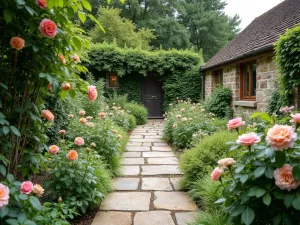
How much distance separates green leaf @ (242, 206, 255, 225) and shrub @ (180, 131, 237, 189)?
1.88 meters

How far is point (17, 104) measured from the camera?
1827mm

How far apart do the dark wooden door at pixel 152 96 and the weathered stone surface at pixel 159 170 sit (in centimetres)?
881

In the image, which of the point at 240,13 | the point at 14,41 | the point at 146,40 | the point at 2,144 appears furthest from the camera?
the point at 240,13

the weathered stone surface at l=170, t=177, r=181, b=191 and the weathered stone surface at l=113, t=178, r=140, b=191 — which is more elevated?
the weathered stone surface at l=113, t=178, r=140, b=191

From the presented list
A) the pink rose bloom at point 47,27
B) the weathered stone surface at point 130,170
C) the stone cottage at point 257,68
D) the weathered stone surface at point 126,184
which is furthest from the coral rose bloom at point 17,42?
the stone cottage at point 257,68

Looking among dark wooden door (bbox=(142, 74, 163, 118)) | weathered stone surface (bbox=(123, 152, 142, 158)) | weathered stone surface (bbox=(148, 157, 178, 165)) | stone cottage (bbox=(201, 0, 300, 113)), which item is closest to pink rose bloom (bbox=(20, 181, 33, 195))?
weathered stone surface (bbox=(148, 157, 178, 165))

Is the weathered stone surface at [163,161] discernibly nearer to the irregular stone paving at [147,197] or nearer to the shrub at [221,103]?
the irregular stone paving at [147,197]

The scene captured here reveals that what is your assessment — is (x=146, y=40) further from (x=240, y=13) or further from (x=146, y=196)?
(x=146, y=196)

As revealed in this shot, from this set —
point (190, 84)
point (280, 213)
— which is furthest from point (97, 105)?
point (190, 84)

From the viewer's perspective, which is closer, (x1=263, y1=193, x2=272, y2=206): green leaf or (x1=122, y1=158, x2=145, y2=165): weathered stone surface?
(x1=263, y1=193, x2=272, y2=206): green leaf

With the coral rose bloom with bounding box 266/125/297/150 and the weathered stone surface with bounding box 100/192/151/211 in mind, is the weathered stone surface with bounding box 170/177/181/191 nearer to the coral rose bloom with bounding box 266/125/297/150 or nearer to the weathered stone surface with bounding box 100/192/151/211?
the weathered stone surface with bounding box 100/192/151/211

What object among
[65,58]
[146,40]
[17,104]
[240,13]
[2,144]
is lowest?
[2,144]

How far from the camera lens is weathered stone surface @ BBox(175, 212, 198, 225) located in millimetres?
2561

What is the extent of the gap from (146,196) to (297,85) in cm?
344
